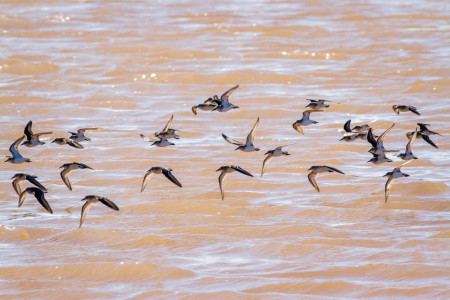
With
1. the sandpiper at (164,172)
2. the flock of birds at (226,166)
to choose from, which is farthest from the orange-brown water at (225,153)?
the sandpiper at (164,172)

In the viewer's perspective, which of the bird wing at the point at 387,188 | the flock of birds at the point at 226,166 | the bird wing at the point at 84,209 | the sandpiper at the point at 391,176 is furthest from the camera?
the bird wing at the point at 387,188

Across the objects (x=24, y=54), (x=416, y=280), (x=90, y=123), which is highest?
(x=24, y=54)

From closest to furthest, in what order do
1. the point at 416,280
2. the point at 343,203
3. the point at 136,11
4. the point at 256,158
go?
1. the point at 416,280
2. the point at 343,203
3. the point at 256,158
4. the point at 136,11

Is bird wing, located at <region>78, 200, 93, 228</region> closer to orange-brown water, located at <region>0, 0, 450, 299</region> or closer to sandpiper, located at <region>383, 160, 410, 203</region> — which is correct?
orange-brown water, located at <region>0, 0, 450, 299</region>

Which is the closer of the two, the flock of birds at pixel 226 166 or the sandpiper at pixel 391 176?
the flock of birds at pixel 226 166

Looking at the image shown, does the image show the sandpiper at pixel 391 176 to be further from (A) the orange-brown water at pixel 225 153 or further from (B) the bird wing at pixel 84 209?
(B) the bird wing at pixel 84 209

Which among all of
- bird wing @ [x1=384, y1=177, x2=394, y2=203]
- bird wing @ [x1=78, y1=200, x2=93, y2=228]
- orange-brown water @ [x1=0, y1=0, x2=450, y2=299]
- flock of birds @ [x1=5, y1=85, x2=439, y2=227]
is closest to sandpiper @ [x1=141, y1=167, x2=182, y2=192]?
flock of birds @ [x1=5, y1=85, x2=439, y2=227]

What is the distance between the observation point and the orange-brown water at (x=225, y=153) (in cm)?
1402

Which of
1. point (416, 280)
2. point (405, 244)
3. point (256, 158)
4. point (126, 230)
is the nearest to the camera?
point (416, 280)

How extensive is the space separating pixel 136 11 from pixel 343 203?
866 inches

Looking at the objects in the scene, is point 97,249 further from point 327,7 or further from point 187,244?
point 327,7

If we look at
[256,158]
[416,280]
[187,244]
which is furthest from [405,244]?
[256,158]

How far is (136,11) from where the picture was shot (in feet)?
123

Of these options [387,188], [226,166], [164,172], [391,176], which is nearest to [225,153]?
[226,166]
